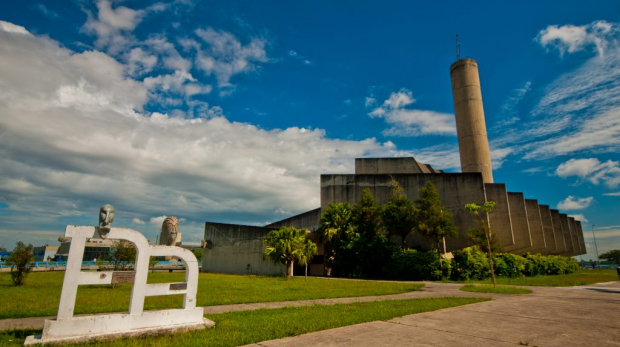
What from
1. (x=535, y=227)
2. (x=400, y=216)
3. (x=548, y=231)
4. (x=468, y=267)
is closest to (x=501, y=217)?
(x=468, y=267)

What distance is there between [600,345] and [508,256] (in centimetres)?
2784

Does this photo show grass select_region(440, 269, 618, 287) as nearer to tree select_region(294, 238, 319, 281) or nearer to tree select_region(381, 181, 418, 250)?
tree select_region(381, 181, 418, 250)

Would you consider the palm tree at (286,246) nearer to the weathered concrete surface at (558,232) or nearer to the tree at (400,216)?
the tree at (400,216)

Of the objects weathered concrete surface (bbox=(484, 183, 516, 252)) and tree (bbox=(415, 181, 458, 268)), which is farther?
weathered concrete surface (bbox=(484, 183, 516, 252))

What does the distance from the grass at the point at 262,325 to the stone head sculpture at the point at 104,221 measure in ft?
6.83

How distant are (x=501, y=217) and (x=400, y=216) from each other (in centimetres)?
1451

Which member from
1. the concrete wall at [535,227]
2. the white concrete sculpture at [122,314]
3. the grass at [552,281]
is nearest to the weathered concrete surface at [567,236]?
the concrete wall at [535,227]

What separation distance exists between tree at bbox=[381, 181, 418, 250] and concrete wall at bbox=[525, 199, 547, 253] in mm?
24633

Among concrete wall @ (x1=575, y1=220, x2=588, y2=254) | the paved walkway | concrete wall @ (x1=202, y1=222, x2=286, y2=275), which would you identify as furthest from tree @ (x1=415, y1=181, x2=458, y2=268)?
concrete wall @ (x1=575, y1=220, x2=588, y2=254)

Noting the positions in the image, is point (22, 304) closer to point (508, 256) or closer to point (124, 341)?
point (124, 341)

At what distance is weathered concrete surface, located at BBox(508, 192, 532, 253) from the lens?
38.2m

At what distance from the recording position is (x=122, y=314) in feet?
21.3

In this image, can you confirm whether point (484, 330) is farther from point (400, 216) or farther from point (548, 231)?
point (548, 231)

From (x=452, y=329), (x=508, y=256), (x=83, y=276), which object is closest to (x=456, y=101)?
(x=508, y=256)
